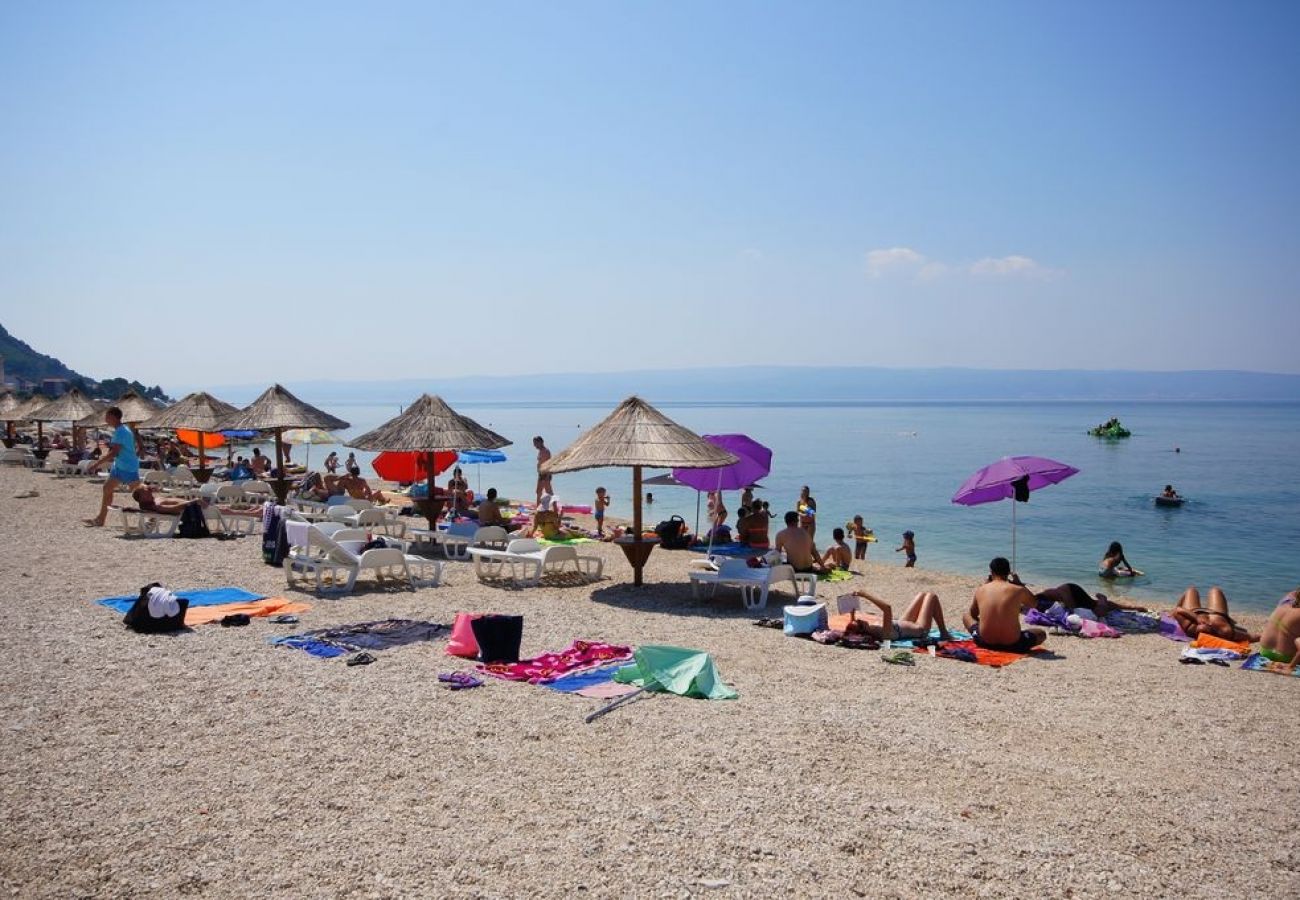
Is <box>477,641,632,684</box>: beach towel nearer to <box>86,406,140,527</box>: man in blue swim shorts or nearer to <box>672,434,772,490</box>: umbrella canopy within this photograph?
<box>672,434,772,490</box>: umbrella canopy

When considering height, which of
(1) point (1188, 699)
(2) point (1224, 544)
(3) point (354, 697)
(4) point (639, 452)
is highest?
(4) point (639, 452)

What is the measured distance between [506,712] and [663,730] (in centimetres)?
108

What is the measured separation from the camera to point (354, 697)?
6.16 meters

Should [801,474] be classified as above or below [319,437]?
below

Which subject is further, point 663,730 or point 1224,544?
point 1224,544

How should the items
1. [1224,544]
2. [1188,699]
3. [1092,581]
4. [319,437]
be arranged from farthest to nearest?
[319,437], [1224,544], [1092,581], [1188,699]

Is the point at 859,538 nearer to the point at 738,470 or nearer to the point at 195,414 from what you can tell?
the point at 738,470

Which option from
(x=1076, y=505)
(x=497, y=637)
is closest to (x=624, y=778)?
(x=497, y=637)

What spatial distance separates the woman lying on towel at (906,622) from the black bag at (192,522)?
32.7 feet

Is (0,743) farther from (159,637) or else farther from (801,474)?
(801,474)

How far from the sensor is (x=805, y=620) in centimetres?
884

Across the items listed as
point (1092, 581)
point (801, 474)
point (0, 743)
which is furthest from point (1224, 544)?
point (0, 743)

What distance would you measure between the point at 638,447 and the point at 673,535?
5143 millimetres

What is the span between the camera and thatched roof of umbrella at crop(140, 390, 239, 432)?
1786 cm
